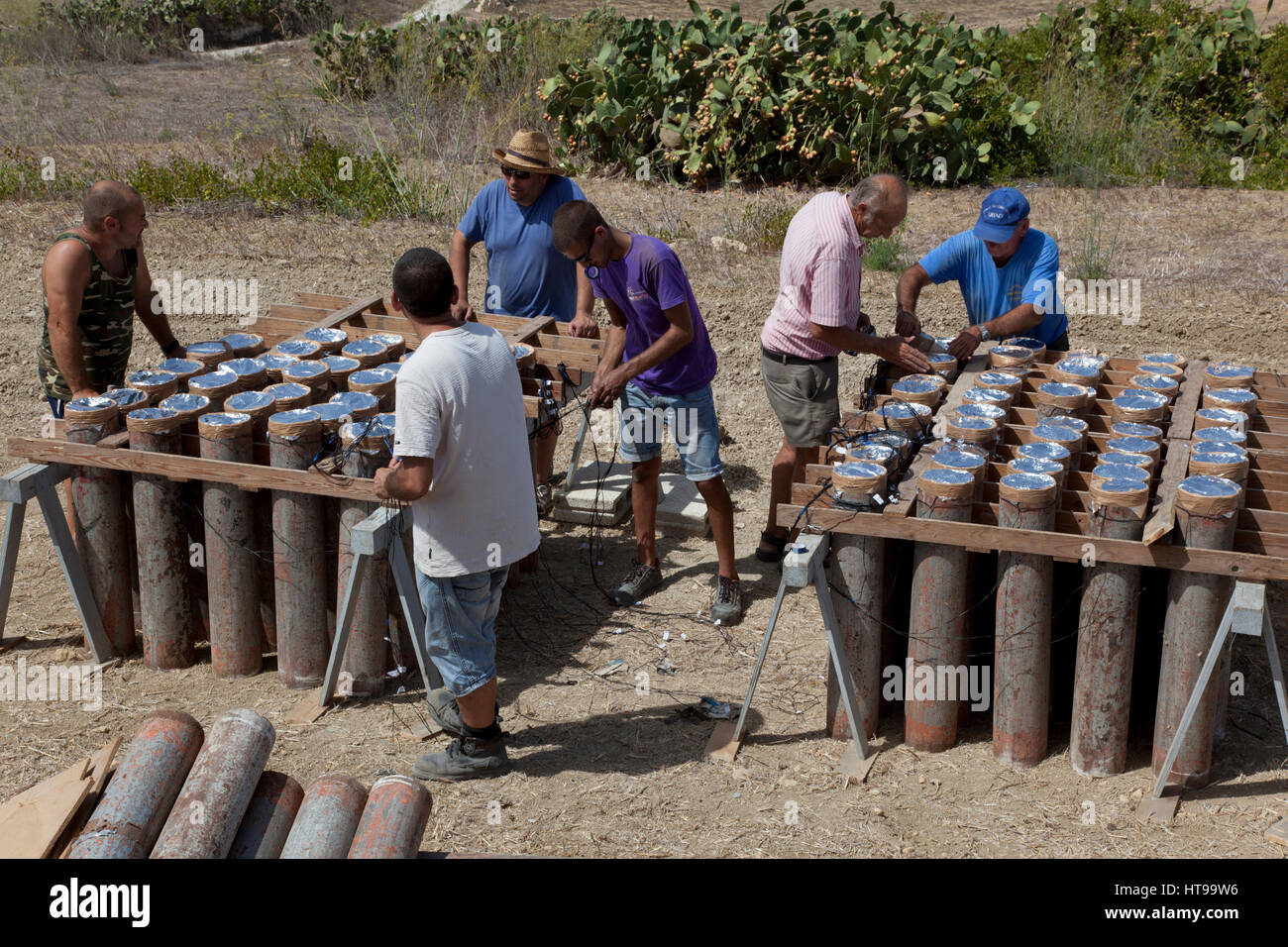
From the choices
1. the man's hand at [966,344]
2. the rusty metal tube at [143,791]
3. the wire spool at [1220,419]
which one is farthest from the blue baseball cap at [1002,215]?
the rusty metal tube at [143,791]

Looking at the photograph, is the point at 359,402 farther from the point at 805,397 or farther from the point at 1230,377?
the point at 1230,377

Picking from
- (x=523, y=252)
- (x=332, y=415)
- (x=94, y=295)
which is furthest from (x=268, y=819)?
(x=523, y=252)

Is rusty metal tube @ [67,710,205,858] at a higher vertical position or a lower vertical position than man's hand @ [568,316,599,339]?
lower

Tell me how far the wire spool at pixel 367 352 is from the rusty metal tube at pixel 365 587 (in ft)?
3.42

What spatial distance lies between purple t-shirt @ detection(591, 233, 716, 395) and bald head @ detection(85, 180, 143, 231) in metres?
2.21

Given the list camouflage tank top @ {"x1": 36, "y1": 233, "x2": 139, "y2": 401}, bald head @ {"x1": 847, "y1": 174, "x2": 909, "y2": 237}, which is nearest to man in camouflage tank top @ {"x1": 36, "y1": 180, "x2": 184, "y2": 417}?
Result: camouflage tank top @ {"x1": 36, "y1": 233, "x2": 139, "y2": 401}

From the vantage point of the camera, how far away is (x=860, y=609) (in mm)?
5109

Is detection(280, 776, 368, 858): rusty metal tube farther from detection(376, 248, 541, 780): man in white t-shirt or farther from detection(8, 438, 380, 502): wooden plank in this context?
detection(8, 438, 380, 502): wooden plank

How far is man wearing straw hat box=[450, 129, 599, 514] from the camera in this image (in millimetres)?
7105

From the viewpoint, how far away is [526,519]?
186 inches

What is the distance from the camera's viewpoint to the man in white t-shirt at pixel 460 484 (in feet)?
14.1

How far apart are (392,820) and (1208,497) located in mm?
3056

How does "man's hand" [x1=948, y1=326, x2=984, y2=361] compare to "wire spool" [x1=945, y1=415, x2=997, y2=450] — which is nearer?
"wire spool" [x1=945, y1=415, x2=997, y2=450]

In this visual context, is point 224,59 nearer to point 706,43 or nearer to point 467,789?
point 706,43
